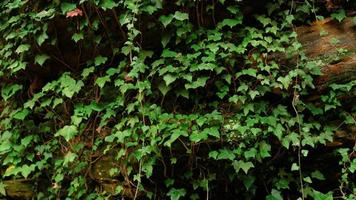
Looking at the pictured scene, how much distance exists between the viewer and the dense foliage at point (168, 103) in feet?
11.6

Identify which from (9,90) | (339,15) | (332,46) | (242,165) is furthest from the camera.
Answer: (9,90)

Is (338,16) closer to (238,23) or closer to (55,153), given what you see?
(238,23)

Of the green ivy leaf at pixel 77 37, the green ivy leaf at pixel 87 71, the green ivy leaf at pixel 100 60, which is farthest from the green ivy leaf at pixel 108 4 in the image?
the green ivy leaf at pixel 87 71

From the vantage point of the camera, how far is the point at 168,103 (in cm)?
396

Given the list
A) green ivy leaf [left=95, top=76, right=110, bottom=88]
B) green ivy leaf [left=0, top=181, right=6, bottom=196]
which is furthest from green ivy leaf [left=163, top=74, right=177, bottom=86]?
green ivy leaf [left=0, top=181, right=6, bottom=196]

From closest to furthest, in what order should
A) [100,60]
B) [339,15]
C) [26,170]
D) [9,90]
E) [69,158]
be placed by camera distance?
1. [339,15]
2. [69,158]
3. [26,170]
4. [100,60]
5. [9,90]

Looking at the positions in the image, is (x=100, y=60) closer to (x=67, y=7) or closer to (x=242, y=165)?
(x=67, y=7)

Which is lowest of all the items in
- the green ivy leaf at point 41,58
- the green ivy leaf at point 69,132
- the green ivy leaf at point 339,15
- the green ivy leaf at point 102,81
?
the green ivy leaf at point 69,132

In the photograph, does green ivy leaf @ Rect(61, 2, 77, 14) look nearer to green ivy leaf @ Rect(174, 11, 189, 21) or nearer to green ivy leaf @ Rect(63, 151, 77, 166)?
green ivy leaf @ Rect(174, 11, 189, 21)

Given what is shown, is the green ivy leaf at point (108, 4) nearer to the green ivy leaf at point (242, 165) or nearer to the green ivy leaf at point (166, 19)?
the green ivy leaf at point (166, 19)

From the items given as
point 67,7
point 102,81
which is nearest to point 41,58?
point 67,7

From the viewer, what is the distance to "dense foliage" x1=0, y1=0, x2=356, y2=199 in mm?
3545

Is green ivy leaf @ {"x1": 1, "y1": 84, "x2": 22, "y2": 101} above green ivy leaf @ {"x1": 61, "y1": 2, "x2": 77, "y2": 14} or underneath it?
underneath

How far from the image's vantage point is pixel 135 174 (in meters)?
3.79
